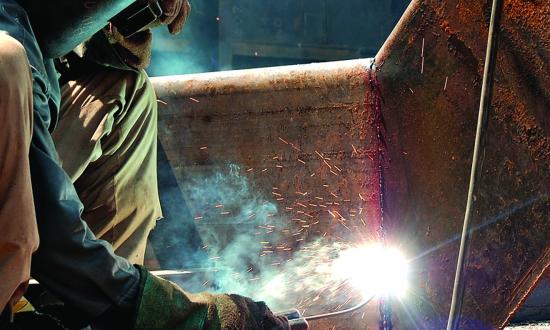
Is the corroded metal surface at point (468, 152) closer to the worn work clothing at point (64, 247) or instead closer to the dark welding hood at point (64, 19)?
the dark welding hood at point (64, 19)

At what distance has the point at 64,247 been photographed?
5.01 ft

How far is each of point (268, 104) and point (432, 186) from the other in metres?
1.09

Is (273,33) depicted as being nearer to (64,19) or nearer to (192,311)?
(64,19)

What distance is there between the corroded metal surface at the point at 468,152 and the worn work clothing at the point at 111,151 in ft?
4.32

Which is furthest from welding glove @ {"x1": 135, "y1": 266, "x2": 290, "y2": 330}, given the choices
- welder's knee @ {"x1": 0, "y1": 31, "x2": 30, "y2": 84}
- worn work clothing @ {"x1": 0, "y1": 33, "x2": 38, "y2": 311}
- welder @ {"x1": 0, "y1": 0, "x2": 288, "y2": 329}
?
welder's knee @ {"x1": 0, "y1": 31, "x2": 30, "y2": 84}

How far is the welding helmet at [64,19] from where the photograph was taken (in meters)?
2.02

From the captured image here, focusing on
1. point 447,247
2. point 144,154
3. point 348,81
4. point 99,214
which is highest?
point 348,81

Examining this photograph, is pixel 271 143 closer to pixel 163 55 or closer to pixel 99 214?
pixel 99 214

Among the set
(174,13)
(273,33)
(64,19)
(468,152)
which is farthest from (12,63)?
(273,33)

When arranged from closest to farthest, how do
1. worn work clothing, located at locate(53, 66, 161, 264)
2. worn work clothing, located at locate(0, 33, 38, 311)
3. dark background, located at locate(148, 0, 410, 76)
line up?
worn work clothing, located at locate(0, 33, 38, 311) → worn work clothing, located at locate(53, 66, 161, 264) → dark background, located at locate(148, 0, 410, 76)

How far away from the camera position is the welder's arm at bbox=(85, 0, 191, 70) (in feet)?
8.30

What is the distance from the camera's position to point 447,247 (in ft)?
8.38

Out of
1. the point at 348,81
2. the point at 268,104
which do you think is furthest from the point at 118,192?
the point at 348,81

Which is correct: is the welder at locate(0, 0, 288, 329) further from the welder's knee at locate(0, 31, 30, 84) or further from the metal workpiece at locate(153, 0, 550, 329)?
the metal workpiece at locate(153, 0, 550, 329)
